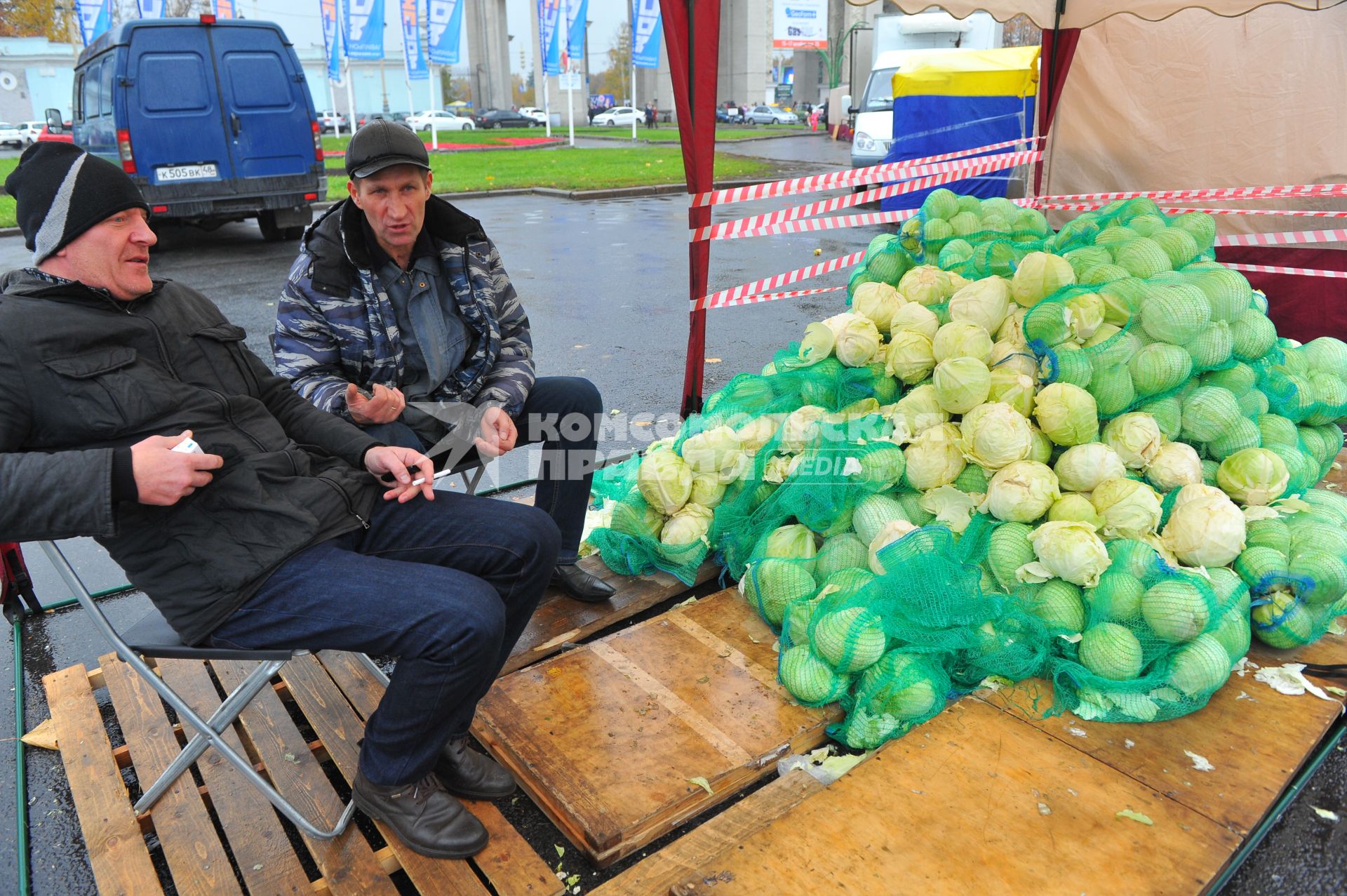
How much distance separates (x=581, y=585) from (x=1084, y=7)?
4793mm

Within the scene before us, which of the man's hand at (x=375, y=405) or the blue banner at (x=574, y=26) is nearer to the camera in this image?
the man's hand at (x=375, y=405)

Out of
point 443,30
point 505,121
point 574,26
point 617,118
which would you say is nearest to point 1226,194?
point 443,30

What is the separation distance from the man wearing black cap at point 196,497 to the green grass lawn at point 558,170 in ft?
42.7

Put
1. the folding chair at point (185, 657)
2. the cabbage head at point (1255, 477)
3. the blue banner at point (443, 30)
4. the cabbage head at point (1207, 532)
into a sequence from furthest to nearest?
the blue banner at point (443, 30) < the cabbage head at point (1255, 477) < the cabbage head at point (1207, 532) < the folding chair at point (185, 657)

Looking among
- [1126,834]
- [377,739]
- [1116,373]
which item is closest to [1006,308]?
[1116,373]

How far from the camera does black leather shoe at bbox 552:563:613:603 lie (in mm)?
3186

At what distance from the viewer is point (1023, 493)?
2.78 meters

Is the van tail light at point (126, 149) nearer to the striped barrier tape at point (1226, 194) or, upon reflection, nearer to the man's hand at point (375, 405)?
the man's hand at point (375, 405)

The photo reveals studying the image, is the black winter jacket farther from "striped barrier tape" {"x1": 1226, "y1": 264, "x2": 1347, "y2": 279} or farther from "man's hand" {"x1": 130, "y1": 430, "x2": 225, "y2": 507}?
"striped barrier tape" {"x1": 1226, "y1": 264, "x2": 1347, "y2": 279}

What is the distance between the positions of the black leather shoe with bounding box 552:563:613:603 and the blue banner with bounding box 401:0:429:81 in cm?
3023

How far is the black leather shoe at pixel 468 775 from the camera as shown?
2260mm

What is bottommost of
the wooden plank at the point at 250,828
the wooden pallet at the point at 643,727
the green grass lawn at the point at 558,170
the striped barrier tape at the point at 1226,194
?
the wooden plank at the point at 250,828

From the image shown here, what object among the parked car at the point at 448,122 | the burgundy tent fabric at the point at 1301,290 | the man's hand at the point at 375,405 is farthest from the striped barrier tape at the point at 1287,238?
the parked car at the point at 448,122

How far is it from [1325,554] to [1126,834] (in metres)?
1.26
